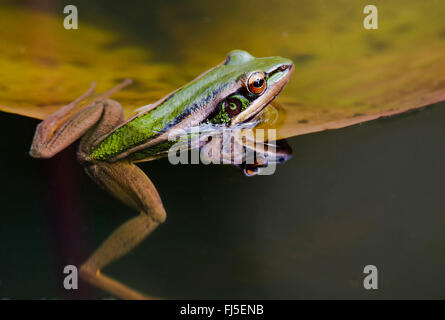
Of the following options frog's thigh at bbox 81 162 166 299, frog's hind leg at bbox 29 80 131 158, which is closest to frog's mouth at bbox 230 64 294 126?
frog's thigh at bbox 81 162 166 299

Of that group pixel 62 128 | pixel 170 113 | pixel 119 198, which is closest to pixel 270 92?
pixel 170 113

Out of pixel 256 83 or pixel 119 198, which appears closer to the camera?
pixel 256 83

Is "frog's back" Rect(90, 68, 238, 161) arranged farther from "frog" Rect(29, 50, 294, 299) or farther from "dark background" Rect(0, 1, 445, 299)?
"dark background" Rect(0, 1, 445, 299)

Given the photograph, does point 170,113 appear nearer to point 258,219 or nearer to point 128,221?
point 128,221
